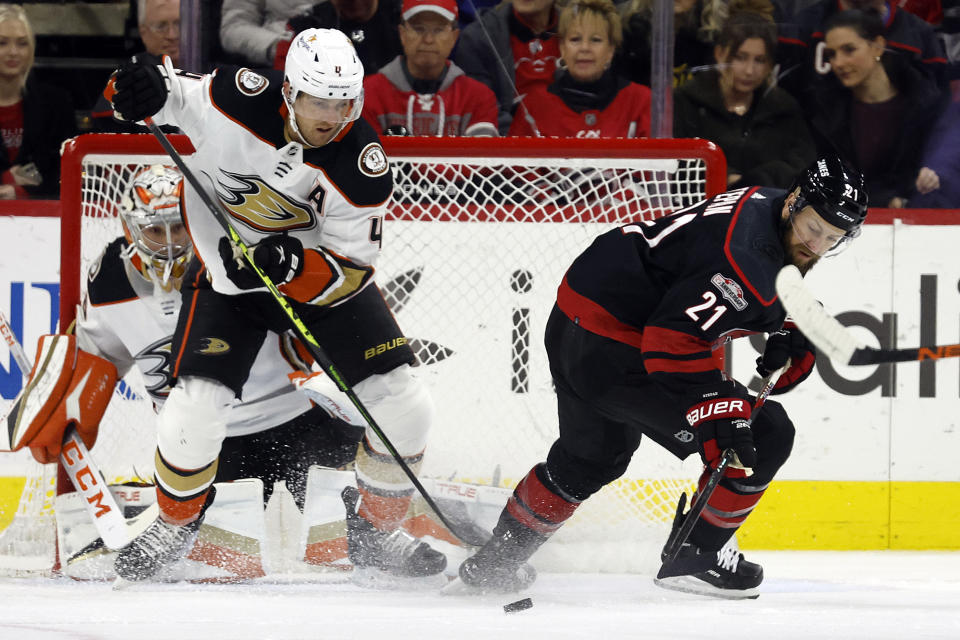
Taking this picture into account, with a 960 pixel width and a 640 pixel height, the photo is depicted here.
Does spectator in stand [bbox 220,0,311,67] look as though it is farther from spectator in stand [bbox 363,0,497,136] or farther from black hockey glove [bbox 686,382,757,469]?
black hockey glove [bbox 686,382,757,469]

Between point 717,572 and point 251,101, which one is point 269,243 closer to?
point 251,101

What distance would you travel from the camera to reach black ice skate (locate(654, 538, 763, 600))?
262 cm

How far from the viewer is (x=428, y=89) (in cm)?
338

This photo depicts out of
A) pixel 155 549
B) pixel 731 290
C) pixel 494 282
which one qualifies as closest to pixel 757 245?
pixel 731 290

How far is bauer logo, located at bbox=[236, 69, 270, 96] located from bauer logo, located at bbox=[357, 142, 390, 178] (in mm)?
266

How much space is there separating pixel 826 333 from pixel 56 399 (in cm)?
176

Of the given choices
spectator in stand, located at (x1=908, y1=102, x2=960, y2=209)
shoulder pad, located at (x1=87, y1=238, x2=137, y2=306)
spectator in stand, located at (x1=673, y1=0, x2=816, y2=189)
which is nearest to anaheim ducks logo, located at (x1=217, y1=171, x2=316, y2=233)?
shoulder pad, located at (x1=87, y1=238, x2=137, y2=306)

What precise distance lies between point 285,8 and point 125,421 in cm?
123

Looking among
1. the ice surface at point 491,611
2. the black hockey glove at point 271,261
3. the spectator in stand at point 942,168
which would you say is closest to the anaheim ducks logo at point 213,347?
the black hockey glove at point 271,261

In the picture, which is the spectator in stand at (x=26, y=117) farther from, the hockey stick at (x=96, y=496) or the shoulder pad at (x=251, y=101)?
the shoulder pad at (x=251, y=101)

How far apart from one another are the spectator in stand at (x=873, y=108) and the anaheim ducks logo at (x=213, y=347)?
1900 mm

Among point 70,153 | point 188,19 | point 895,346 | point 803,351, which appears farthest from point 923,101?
point 70,153

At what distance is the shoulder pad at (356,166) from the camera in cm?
261

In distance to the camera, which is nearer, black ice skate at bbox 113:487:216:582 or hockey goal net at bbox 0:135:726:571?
black ice skate at bbox 113:487:216:582
